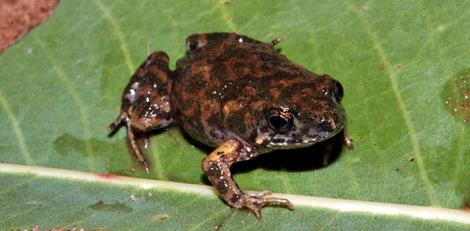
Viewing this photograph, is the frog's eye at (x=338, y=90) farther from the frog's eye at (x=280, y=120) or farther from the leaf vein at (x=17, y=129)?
the leaf vein at (x=17, y=129)

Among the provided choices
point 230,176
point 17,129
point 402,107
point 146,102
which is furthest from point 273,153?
point 17,129

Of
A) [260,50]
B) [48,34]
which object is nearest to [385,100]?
[260,50]

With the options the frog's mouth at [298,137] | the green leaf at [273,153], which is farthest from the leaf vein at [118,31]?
the frog's mouth at [298,137]

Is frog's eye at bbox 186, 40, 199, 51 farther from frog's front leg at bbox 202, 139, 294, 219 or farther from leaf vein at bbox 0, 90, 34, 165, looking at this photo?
leaf vein at bbox 0, 90, 34, 165

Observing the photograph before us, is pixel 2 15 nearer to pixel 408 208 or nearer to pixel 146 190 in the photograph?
pixel 146 190

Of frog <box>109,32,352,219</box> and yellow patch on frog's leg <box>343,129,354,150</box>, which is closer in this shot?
frog <box>109,32,352,219</box>

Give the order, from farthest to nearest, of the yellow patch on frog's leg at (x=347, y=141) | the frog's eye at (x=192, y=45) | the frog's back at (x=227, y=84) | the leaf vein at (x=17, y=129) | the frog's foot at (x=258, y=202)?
the frog's eye at (x=192, y=45), the leaf vein at (x=17, y=129), the frog's back at (x=227, y=84), the yellow patch on frog's leg at (x=347, y=141), the frog's foot at (x=258, y=202)

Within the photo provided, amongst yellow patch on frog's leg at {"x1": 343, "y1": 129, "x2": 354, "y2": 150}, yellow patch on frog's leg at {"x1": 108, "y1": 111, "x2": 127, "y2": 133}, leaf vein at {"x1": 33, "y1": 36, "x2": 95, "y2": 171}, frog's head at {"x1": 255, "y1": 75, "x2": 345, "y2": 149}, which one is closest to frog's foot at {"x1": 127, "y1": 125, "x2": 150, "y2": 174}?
yellow patch on frog's leg at {"x1": 108, "y1": 111, "x2": 127, "y2": 133}

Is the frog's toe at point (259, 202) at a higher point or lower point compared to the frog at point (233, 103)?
lower
